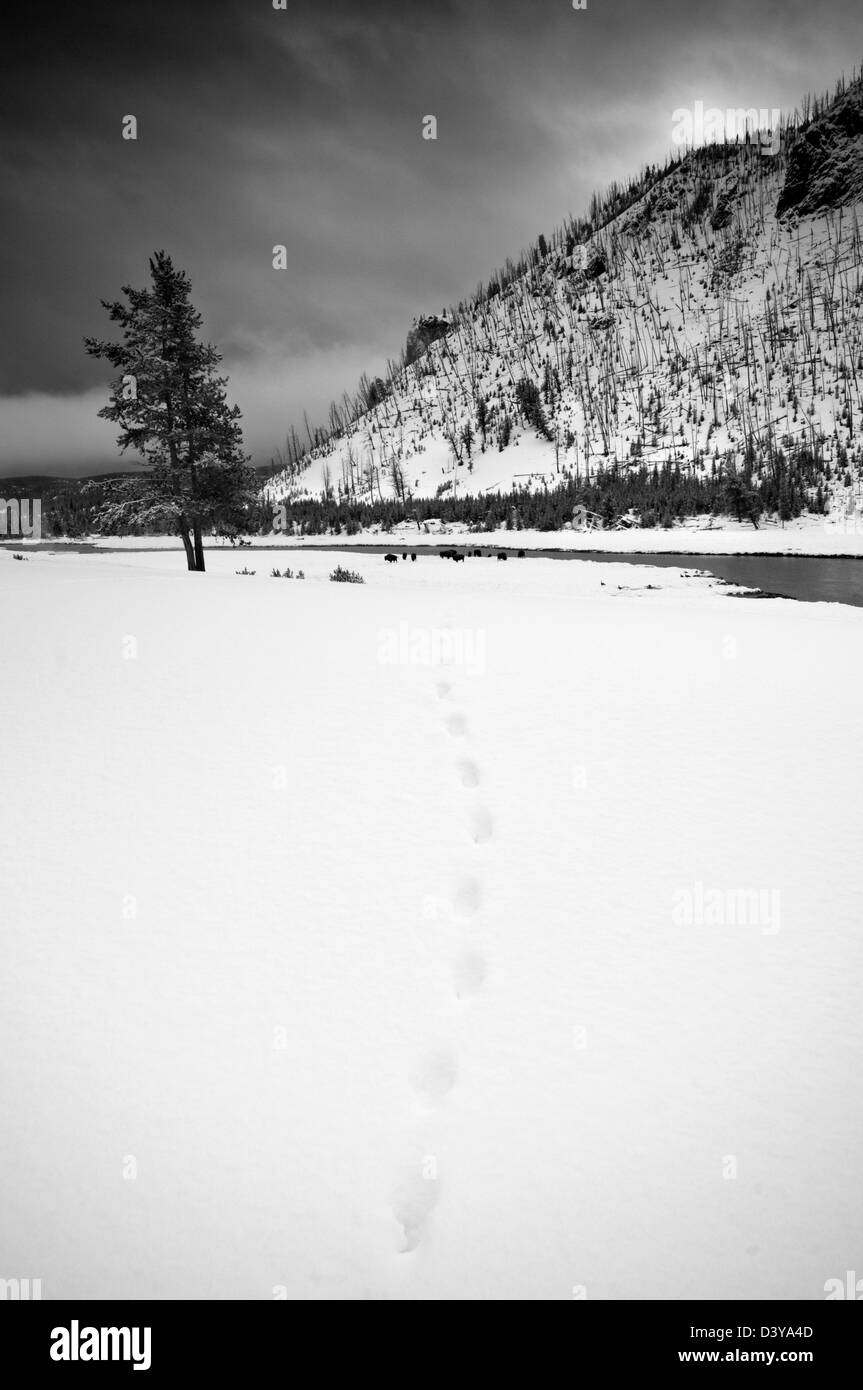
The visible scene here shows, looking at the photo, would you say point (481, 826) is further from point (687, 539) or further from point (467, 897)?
point (687, 539)

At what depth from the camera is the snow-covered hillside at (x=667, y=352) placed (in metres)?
67.2

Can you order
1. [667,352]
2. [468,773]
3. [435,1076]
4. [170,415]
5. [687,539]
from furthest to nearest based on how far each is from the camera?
[667,352]
[687,539]
[170,415]
[468,773]
[435,1076]

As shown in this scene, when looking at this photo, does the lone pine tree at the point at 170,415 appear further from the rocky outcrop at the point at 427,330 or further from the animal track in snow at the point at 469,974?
the rocky outcrop at the point at 427,330

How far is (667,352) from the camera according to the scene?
8275cm

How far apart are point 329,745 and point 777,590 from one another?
18.6 meters

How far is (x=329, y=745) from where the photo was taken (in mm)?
4215

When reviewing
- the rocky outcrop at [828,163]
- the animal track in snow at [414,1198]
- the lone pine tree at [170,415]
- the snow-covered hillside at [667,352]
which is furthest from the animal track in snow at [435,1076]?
the rocky outcrop at [828,163]

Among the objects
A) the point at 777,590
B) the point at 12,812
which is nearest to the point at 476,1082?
the point at 12,812

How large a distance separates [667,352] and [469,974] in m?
98.1

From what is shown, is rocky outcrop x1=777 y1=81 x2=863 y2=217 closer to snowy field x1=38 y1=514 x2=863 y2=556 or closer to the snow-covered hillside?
the snow-covered hillside

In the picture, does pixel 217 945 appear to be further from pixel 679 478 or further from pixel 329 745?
pixel 679 478

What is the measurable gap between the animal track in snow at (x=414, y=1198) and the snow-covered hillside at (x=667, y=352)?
176 ft

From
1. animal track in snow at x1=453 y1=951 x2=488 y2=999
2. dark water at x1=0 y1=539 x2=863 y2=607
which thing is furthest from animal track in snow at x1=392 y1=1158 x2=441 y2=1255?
dark water at x1=0 y1=539 x2=863 y2=607

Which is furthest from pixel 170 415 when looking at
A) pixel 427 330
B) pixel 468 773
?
pixel 427 330
